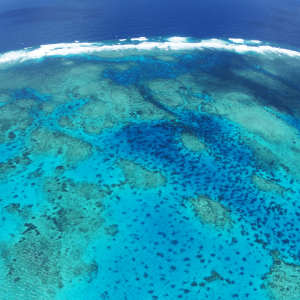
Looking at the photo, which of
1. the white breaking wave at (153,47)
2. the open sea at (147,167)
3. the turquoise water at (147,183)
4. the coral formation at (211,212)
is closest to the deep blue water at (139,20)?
the open sea at (147,167)

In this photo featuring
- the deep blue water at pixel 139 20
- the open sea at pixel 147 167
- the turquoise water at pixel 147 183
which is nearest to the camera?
the turquoise water at pixel 147 183

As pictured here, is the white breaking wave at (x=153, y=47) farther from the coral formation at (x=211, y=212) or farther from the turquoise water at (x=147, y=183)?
the coral formation at (x=211, y=212)

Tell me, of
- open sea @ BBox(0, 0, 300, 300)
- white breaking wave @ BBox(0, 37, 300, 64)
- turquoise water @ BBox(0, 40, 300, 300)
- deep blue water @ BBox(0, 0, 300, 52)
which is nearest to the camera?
turquoise water @ BBox(0, 40, 300, 300)

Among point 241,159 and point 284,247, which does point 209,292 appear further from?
point 241,159

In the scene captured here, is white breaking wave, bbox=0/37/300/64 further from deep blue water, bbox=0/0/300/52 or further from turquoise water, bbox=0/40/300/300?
turquoise water, bbox=0/40/300/300

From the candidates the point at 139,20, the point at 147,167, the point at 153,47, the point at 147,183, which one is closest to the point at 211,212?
the point at 147,183

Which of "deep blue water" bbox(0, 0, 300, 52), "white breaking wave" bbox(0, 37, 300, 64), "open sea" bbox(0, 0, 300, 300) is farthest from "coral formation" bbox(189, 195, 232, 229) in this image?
"deep blue water" bbox(0, 0, 300, 52)
